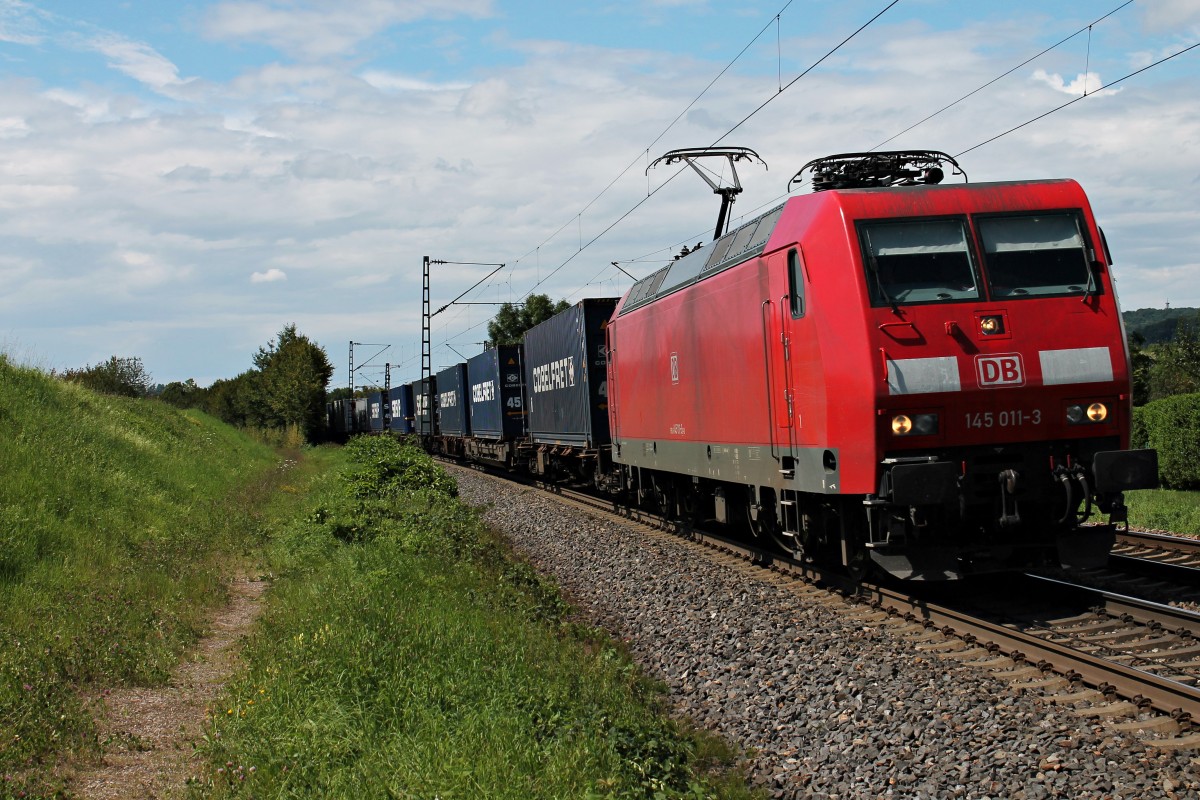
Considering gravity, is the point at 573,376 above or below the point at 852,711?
above

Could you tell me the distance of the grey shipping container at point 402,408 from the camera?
50125mm

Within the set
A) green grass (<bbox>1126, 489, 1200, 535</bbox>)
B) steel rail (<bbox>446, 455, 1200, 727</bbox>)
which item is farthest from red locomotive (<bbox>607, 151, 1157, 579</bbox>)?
green grass (<bbox>1126, 489, 1200, 535</bbox>)

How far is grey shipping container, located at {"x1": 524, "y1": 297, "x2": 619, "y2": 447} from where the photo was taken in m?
19.0

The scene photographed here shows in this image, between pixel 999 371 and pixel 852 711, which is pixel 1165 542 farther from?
pixel 852 711

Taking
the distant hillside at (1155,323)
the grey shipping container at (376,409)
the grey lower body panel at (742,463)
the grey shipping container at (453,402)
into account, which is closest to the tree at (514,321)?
the grey shipping container at (376,409)

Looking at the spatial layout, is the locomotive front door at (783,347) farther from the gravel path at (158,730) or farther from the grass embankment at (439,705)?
the gravel path at (158,730)

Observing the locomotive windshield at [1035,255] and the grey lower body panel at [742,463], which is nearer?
the locomotive windshield at [1035,255]

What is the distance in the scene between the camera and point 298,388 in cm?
5225

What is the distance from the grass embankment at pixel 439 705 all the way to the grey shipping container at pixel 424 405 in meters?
33.2

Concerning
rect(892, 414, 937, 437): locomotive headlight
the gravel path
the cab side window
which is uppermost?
the cab side window

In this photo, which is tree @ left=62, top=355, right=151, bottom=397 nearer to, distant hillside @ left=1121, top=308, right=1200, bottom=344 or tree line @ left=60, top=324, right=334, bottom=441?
tree line @ left=60, top=324, right=334, bottom=441

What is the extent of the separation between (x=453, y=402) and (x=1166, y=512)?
89.0 ft

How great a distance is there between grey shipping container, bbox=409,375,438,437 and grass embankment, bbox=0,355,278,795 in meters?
22.9

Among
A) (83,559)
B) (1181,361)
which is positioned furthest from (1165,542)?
(1181,361)
